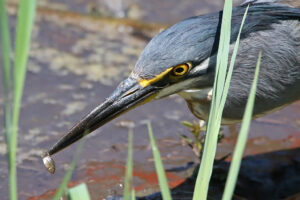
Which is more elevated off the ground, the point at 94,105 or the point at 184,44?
the point at 94,105

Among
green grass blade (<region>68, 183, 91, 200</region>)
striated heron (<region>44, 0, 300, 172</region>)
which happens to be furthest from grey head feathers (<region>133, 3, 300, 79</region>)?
green grass blade (<region>68, 183, 91, 200</region>)

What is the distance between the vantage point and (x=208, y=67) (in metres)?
2.82

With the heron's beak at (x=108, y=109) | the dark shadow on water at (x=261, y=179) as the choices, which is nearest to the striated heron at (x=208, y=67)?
the heron's beak at (x=108, y=109)

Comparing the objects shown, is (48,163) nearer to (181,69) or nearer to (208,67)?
(181,69)

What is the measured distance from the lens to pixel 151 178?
3.39 m

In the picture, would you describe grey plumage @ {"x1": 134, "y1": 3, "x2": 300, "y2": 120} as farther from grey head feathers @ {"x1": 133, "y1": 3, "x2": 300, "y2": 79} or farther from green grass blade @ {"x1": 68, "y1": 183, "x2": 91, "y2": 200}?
green grass blade @ {"x1": 68, "y1": 183, "x2": 91, "y2": 200}

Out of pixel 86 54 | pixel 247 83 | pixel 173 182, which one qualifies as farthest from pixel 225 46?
pixel 86 54

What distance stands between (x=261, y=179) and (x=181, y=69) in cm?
107

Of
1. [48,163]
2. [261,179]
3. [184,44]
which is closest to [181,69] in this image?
[184,44]

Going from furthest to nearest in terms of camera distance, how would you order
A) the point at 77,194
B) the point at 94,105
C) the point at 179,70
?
the point at 94,105, the point at 179,70, the point at 77,194

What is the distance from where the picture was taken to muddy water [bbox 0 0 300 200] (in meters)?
3.41

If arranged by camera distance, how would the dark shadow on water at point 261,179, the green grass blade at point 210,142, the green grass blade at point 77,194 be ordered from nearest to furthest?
the green grass blade at point 77,194
the green grass blade at point 210,142
the dark shadow on water at point 261,179

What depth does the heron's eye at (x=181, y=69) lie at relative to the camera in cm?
272

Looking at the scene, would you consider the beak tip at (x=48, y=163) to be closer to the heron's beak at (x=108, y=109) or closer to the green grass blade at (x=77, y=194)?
the heron's beak at (x=108, y=109)
